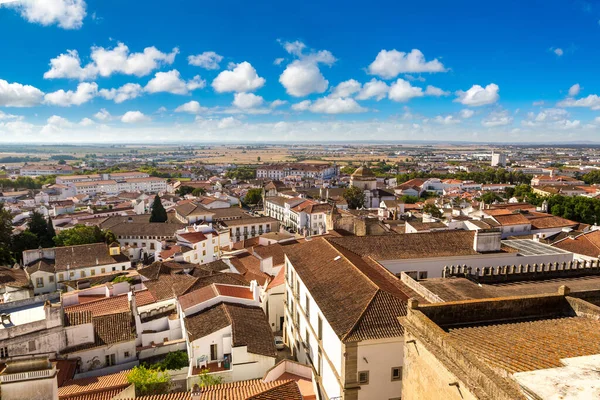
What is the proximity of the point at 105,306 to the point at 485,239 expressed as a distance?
79.7 feet

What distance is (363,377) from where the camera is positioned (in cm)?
1527

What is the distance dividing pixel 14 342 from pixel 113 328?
4376 millimetres

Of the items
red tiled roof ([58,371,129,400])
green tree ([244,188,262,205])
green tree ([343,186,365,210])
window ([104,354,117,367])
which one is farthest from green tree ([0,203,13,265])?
green tree ([343,186,365,210])

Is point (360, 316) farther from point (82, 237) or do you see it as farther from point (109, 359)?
point (82, 237)

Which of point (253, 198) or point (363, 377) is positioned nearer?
point (363, 377)

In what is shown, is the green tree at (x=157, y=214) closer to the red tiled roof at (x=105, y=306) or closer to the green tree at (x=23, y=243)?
the green tree at (x=23, y=243)

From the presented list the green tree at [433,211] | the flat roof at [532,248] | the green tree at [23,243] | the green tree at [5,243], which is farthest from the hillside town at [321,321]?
the green tree at [433,211]

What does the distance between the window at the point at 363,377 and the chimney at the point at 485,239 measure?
14.8m

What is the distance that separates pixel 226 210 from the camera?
231 ft

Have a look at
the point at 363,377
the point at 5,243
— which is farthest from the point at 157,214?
the point at 363,377

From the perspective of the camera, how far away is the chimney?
26.5m

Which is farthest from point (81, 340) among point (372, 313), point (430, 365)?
point (430, 365)

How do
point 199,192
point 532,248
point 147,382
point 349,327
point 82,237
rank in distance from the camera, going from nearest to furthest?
point 349,327
point 147,382
point 532,248
point 82,237
point 199,192

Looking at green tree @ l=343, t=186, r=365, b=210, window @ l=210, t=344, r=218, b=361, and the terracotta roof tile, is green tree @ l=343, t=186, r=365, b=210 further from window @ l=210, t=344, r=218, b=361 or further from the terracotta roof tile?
window @ l=210, t=344, r=218, b=361
